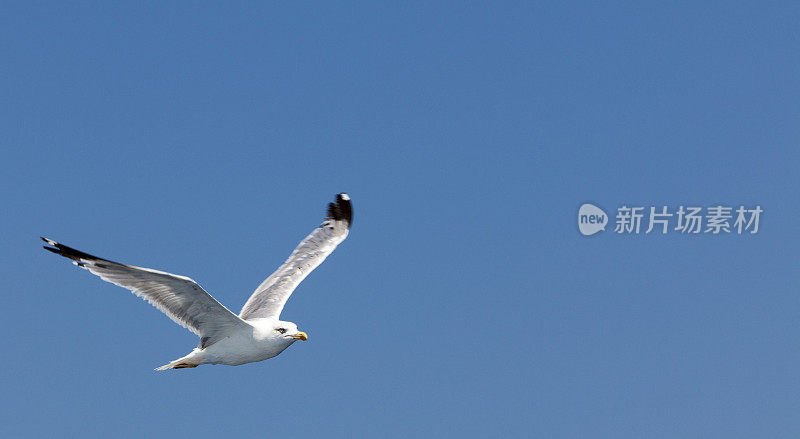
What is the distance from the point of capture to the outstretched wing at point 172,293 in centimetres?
1372

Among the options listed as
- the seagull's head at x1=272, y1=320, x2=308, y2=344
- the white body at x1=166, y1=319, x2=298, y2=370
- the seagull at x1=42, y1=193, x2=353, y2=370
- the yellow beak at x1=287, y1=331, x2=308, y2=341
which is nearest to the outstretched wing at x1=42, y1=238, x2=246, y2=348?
the seagull at x1=42, y1=193, x2=353, y2=370

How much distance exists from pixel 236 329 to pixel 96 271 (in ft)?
8.92

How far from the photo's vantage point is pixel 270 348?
604 inches

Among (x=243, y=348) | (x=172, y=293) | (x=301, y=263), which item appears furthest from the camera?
(x=301, y=263)

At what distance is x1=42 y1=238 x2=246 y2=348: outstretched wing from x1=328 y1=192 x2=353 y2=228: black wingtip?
272 inches

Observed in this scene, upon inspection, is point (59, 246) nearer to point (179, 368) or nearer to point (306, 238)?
point (179, 368)

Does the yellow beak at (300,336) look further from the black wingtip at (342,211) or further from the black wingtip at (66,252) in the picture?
the black wingtip at (342,211)

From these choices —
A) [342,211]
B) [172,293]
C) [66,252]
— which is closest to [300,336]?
[172,293]

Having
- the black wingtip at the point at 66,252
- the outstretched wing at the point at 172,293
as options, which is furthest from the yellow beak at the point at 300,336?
the black wingtip at the point at 66,252

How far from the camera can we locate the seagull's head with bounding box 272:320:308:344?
15.4 meters

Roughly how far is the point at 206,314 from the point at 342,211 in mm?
7463

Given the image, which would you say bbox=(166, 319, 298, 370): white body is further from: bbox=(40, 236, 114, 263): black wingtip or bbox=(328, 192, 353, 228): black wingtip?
bbox=(328, 192, 353, 228): black wingtip

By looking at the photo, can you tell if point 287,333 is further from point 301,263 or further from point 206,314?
point 301,263

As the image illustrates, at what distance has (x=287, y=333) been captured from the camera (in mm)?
15453
